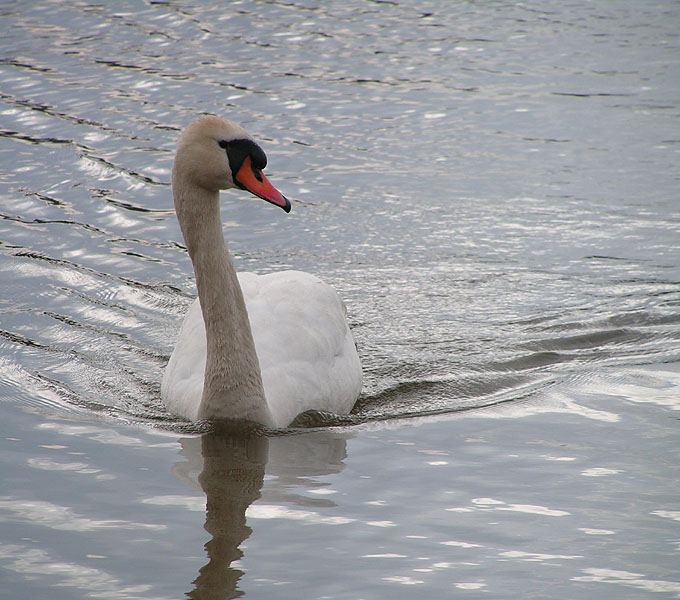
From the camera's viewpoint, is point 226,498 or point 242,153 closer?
point 226,498

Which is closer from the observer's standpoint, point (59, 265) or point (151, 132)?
point (59, 265)

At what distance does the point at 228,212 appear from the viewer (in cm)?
1152

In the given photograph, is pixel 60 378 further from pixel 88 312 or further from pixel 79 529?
pixel 79 529

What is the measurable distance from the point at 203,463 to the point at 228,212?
5669 millimetres

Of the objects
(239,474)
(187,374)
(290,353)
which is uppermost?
(290,353)

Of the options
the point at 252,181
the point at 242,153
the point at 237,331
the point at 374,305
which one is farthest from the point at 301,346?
the point at 374,305

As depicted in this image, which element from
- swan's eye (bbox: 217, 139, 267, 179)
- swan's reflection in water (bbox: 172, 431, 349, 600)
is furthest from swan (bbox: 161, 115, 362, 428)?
swan's reflection in water (bbox: 172, 431, 349, 600)

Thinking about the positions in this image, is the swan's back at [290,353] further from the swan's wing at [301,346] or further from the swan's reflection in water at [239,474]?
the swan's reflection in water at [239,474]

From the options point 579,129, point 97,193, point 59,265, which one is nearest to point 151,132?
point 97,193

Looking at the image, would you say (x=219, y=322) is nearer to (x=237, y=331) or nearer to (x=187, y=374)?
(x=237, y=331)

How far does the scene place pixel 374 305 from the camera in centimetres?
919

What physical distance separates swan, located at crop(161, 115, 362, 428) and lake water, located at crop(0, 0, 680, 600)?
236mm

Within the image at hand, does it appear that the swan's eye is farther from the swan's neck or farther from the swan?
the swan's neck

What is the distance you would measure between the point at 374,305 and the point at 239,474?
11.2 ft
